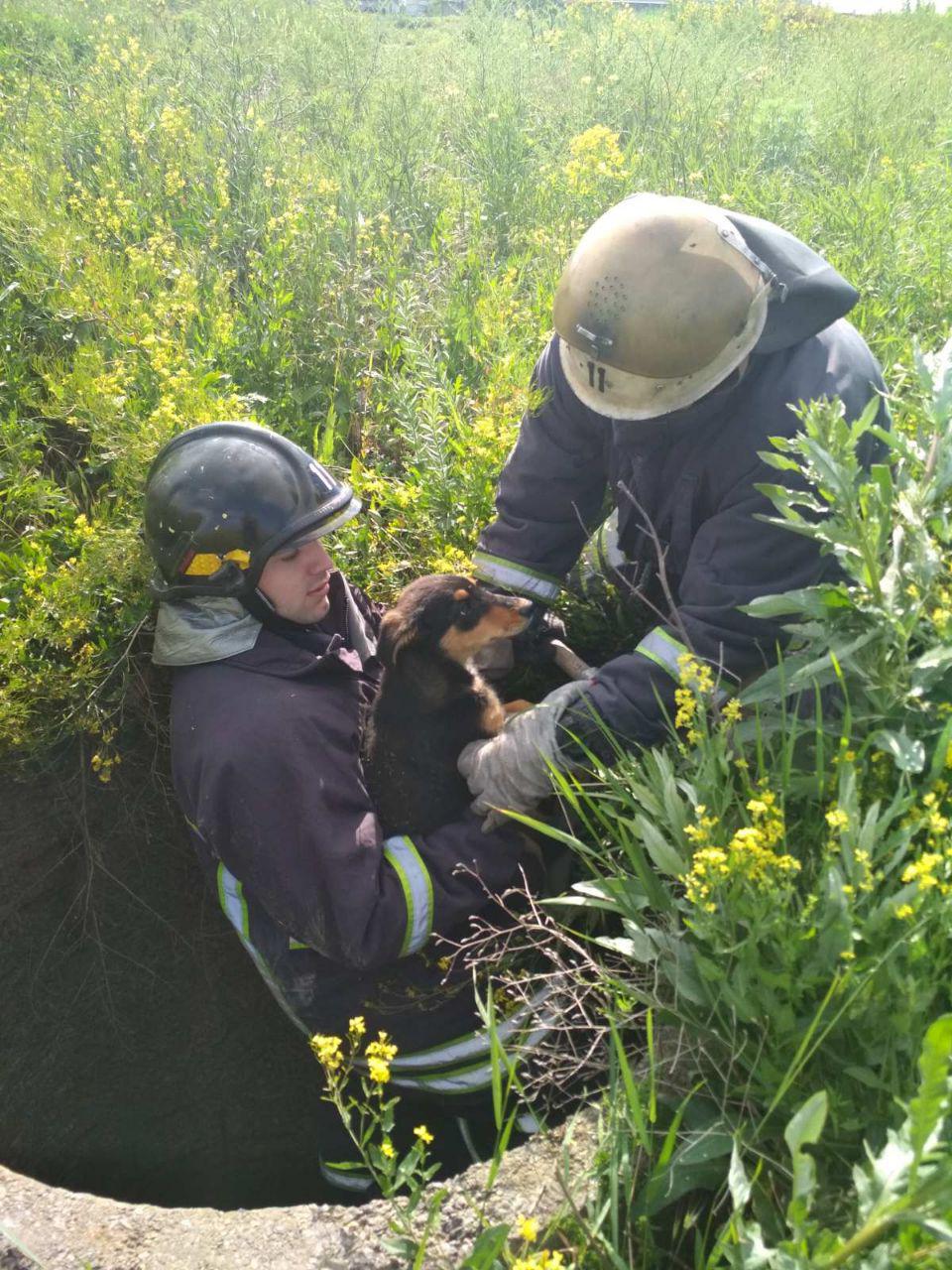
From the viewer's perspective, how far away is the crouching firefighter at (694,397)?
96.8 inches

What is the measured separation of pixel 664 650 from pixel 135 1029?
2.73 meters

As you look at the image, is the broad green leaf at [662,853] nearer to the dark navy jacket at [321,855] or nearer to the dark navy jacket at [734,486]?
the dark navy jacket at [734,486]

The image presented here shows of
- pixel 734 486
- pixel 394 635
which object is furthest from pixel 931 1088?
pixel 394 635

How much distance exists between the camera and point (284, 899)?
2.52 m

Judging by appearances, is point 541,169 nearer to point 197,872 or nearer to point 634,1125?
point 197,872

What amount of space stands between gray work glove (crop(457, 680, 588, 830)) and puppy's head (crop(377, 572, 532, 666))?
0.30 m

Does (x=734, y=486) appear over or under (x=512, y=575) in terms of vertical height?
over

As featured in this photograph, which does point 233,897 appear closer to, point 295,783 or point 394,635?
point 295,783

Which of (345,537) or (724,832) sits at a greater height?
(724,832)

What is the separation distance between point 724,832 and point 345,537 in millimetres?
1902

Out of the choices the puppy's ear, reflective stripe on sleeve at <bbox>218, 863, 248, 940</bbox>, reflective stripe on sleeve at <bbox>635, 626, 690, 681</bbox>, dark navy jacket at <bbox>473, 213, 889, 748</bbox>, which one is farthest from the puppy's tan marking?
reflective stripe on sleeve at <bbox>218, 863, 248, 940</bbox>

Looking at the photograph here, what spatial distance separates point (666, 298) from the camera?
2.44 meters

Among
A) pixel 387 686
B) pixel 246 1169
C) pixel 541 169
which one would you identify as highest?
pixel 541 169

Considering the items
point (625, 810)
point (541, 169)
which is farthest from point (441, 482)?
point (541, 169)
